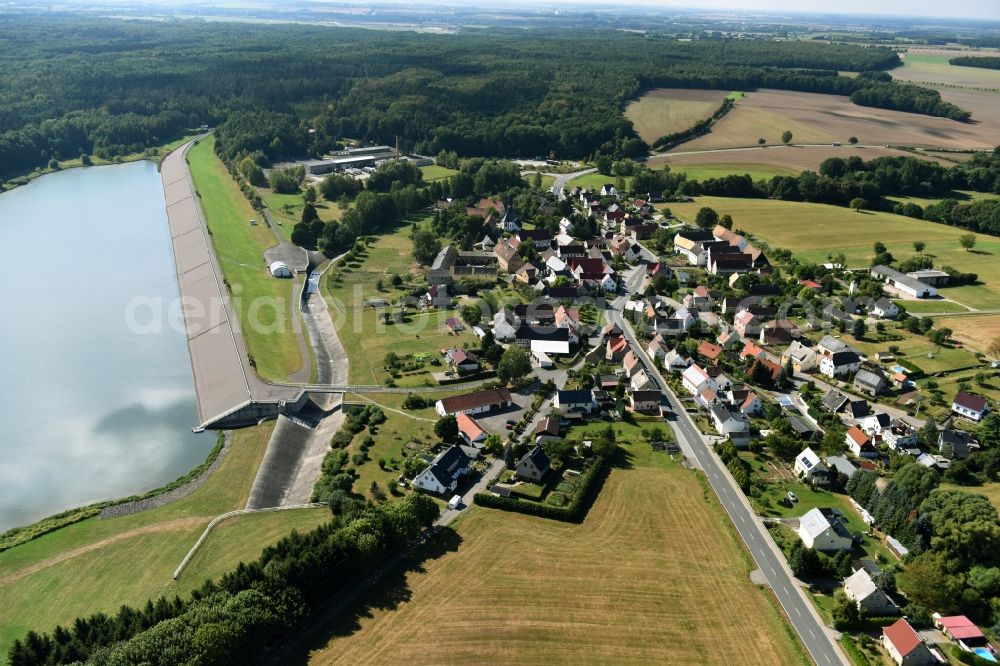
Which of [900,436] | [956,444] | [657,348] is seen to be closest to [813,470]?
[900,436]

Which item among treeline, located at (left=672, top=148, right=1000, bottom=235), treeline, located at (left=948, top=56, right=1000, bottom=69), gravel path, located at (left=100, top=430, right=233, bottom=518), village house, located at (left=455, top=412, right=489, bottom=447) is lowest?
gravel path, located at (left=100, top=430, right=233, bottom=518)

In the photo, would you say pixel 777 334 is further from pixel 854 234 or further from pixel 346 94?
pixel 346 94

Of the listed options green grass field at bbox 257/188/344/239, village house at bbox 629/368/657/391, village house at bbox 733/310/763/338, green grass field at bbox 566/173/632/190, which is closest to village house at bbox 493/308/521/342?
village house at bbox 629/368/657/391

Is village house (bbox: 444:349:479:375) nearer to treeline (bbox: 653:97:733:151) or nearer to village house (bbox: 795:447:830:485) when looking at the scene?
village house (bbox: 795:447:830:485)

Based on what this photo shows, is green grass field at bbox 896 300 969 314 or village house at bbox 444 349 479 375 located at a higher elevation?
green grass field at bbox 896 300 969 314

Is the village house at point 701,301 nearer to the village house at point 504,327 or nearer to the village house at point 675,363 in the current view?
the village house at point 675,363

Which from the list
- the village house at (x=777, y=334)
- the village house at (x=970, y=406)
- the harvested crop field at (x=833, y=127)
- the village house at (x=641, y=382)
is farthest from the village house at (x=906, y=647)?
the harvested crop field at (x=833, y=127)
